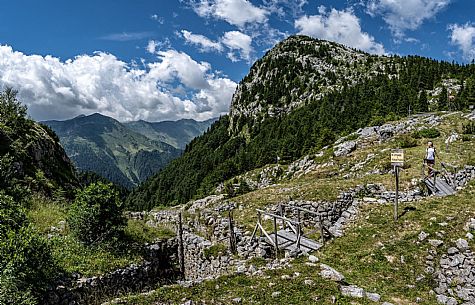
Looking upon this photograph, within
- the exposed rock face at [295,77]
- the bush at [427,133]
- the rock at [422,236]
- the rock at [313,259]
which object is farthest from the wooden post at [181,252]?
the exposed rock face at [295,77]

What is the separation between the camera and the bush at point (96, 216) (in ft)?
62.6

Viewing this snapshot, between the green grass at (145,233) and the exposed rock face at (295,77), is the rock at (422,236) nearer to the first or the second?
the green grass at (145,233)

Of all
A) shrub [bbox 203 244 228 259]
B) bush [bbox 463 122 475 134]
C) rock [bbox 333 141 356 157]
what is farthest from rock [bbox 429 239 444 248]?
rock [bbox 333 141 356 157]

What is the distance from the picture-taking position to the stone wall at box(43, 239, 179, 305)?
49.4 feet

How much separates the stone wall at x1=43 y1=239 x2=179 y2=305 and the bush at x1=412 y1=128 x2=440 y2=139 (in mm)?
32977

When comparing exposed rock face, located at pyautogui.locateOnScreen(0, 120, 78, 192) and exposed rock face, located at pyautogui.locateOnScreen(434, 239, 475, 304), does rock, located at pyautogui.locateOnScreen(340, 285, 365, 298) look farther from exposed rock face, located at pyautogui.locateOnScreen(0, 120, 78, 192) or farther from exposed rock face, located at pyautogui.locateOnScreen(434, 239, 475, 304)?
exposed rock face, located at pyautogui.locateOnScreen(0, 120, 78, 192)

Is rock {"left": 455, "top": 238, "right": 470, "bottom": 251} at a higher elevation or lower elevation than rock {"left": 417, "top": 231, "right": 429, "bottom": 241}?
lower

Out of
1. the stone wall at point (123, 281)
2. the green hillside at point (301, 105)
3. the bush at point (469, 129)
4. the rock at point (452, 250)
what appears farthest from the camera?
the green hillside at point (301, 105)

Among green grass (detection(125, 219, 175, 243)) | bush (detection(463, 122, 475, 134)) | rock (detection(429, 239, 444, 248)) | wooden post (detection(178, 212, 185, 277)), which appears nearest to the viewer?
rock (detection(429, 239, 444, 248))

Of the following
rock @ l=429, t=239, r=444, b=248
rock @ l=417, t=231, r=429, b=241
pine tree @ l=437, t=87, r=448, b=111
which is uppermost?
pine tree @ l=437, t=87, r=448, b=111

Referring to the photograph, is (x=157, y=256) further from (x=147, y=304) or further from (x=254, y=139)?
(x=254, y=139)

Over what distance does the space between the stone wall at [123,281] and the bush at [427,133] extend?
3298 centimetres

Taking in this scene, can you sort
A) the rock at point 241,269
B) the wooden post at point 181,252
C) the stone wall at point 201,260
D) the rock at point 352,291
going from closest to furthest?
1. the rock at point 352,291
2. the rock at point 241,269
3. the stone wall at point 201,260
4. the wooden post at point 181,252

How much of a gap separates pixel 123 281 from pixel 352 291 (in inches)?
487
